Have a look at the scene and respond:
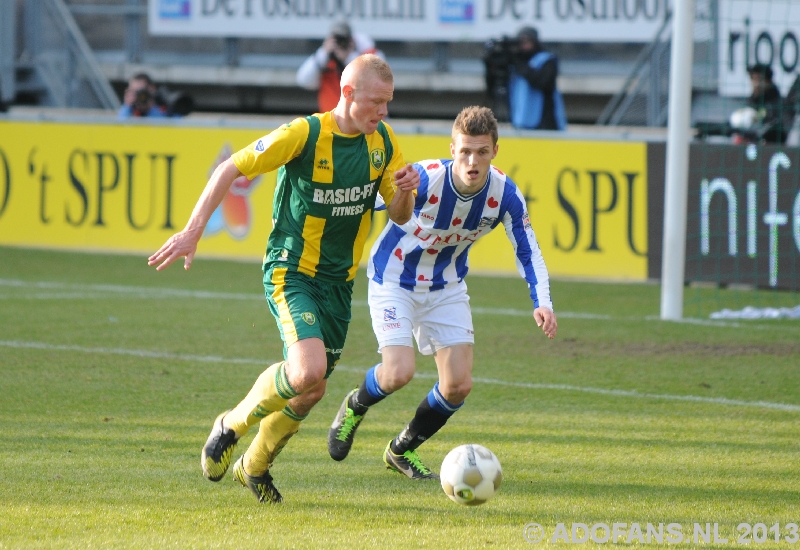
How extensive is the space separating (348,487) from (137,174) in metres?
8.67

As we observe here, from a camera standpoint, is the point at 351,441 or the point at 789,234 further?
the point at 789,234

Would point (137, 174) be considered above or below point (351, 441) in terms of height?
above

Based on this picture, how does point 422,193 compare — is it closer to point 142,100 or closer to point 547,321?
point 547,321

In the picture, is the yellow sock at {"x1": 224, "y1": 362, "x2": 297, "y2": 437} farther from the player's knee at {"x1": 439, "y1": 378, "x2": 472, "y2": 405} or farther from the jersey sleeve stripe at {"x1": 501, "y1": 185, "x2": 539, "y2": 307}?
the jersey sleeve stripe at {"x1": 501, "y1": 185, "x2": 539, "y2": 307}

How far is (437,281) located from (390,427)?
43.2 inches

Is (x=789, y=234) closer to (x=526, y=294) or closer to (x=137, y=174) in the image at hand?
(x=526, y=294)

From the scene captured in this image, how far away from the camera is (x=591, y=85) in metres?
17.5

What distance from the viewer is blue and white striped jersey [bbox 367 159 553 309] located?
5.60 metres

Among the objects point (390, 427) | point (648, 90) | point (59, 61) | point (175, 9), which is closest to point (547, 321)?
point (390, 427)

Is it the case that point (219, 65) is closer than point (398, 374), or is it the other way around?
point (398, 374)

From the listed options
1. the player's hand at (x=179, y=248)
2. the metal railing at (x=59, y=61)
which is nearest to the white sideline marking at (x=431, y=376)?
the player's hand at (x=179, y=248)

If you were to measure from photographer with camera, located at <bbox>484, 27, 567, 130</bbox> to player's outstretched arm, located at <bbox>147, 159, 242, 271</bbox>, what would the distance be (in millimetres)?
8347

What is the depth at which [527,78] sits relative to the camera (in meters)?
12.7

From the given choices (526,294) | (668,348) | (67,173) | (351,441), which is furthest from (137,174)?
(351,441)
